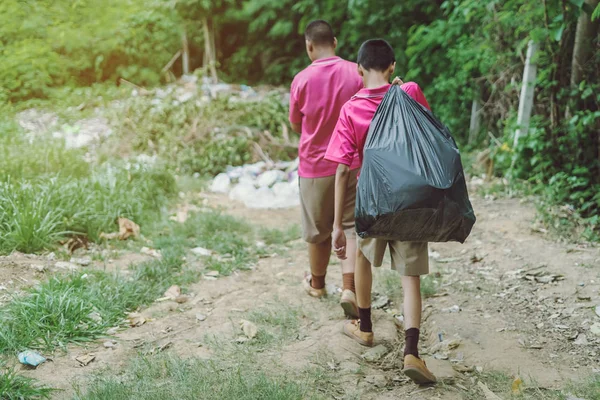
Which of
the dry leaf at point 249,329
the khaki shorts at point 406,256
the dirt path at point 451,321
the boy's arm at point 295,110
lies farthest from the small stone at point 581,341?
the boy's arm at point 295,110

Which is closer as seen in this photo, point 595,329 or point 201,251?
point 595,329

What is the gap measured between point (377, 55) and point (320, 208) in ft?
3.52

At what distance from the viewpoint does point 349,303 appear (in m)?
3.34

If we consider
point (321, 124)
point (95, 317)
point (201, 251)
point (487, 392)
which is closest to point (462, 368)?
point (487, 392)

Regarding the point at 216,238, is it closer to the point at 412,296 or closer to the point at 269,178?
the point at 269,178

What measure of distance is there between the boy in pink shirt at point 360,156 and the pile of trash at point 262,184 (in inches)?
130

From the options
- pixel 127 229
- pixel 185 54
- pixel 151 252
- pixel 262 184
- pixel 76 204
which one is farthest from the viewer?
pixel 185 54

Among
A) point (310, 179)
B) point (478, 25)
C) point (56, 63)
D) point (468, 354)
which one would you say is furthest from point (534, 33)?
point (56, 63)

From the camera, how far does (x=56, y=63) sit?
6.92m

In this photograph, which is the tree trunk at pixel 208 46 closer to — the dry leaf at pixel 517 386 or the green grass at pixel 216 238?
the green grass at pixel 216 238

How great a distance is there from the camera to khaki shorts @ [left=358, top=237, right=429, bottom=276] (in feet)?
8.79

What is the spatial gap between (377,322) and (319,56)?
5.27ft

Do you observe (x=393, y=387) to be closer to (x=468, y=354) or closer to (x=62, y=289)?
(x=468, y=354)

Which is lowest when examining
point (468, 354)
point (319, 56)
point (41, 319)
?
point (468, 354)
